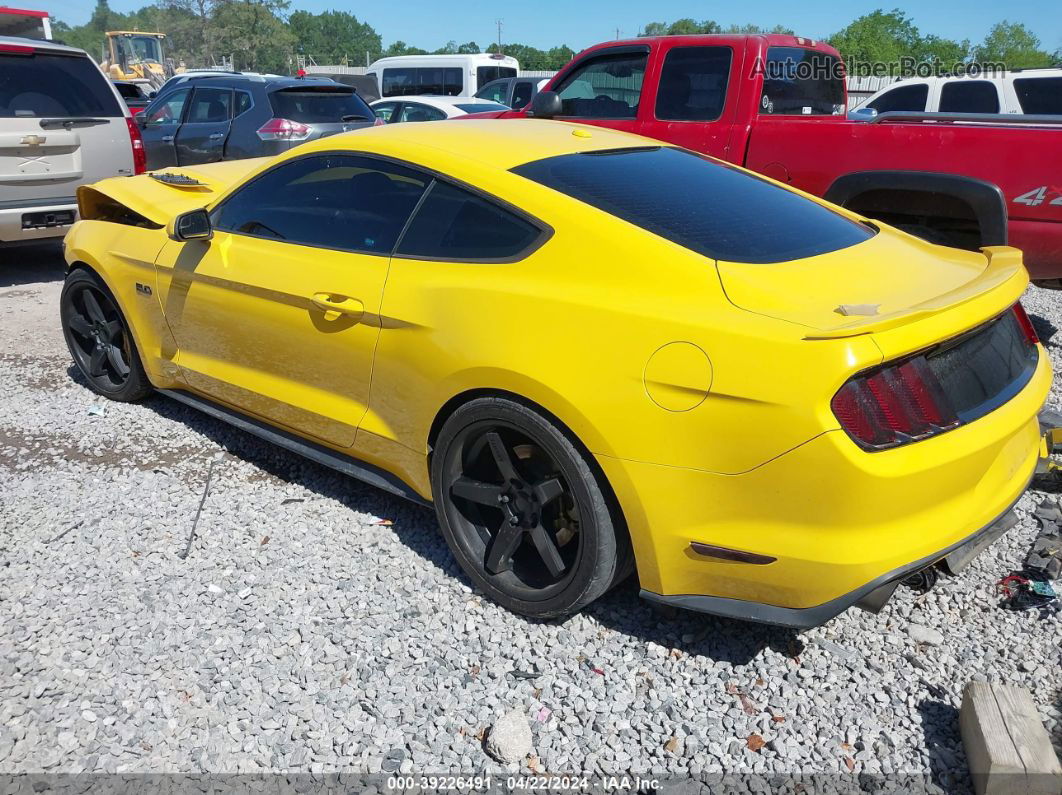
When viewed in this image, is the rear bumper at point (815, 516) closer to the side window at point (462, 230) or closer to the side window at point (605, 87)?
the side window at point (462, 230)

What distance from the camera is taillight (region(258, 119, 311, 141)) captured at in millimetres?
9656

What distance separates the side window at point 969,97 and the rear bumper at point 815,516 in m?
10.2

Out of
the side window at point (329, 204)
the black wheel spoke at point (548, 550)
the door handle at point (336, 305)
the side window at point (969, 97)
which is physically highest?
the side window at point (969, 97)

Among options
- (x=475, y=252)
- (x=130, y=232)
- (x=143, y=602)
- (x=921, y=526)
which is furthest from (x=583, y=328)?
(x=130, y=232)

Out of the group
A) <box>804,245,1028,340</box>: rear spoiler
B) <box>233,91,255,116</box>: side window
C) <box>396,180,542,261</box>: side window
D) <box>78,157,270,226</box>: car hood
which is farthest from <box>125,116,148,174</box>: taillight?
<box>804,245,1028,340</box>: rear spoiler

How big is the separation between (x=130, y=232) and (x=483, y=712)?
3.15 metres

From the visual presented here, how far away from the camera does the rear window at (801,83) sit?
6.33 metres

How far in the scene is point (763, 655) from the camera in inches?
111

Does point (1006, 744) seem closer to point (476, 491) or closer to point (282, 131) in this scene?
point (476, 491)

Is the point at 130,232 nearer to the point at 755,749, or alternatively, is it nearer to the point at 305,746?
the point at 305,746

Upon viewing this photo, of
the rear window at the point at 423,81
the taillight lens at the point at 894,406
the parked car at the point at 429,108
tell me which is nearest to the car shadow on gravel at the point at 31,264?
the parked car at the point at 429,108

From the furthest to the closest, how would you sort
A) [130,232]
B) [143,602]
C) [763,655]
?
[130,232]
[143,602]
[763,655]

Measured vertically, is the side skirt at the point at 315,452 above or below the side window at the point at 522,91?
below

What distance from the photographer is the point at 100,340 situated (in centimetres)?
476
